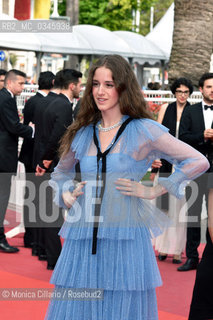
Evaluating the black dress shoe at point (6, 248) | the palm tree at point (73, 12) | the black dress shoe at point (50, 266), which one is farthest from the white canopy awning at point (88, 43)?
the black dress shoe at point (50, 266)

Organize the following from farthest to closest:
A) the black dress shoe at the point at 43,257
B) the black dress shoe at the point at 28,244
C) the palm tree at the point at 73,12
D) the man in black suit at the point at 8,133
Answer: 1. the palm tree at the point at 73,12
2. the black dress shoe at the point at 28,244
3. the man in black suit at the point at 8,133
4. the black dress shoe at the point at 43,257

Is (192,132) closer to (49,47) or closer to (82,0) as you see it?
(49,47)

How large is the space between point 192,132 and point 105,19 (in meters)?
34.5

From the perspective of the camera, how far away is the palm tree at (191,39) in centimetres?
1266

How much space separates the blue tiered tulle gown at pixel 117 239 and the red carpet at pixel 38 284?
201 cm

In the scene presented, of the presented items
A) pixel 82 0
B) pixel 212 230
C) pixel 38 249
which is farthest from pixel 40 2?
pixel 212 230

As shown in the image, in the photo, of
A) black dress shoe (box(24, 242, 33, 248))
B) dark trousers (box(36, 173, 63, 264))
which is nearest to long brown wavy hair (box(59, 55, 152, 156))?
dark trousers (box(36, 173, 63, 264))

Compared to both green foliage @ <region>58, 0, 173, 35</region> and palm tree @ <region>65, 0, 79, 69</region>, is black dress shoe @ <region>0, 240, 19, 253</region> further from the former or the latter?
green foliage @ <region>58, 0, 173, 35</region>

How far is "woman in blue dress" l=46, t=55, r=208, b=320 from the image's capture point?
3842 mm

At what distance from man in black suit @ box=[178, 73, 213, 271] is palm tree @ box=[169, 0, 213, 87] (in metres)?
5.08

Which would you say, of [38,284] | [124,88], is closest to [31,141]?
[38,284]

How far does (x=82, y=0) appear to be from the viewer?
40.5 meters

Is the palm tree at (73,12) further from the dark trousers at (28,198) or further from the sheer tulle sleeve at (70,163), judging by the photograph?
the sheer tulle sleeve at (70,163)

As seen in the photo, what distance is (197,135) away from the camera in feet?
23.7
